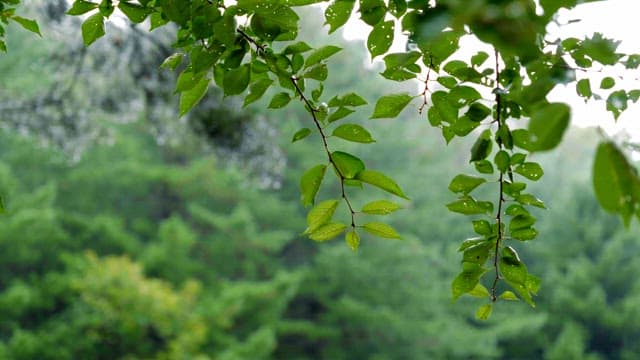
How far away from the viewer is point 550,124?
0.26 m

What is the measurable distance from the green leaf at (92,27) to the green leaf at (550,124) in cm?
37

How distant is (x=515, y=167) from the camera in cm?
53

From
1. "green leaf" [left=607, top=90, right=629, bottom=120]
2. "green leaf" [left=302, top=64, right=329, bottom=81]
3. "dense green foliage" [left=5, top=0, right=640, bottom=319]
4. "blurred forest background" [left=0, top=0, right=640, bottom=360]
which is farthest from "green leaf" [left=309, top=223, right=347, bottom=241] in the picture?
"blurred forest background" [left=0, top=0, right=640, bottom=360]

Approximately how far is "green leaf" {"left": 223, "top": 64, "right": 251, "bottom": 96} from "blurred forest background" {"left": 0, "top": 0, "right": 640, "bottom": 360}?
3675mm

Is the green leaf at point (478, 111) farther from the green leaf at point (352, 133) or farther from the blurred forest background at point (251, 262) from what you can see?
the blurred forest background at point (251, 262)

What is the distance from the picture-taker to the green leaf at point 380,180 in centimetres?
44

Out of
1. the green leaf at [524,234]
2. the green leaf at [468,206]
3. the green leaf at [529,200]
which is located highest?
the green leaf at [468,206]

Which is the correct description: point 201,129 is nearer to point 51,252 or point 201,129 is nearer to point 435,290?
point 51,252

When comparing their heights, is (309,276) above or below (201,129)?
below

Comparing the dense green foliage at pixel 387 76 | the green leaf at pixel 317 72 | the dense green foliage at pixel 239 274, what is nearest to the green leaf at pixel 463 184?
the dense green foliage at pixel 387 76

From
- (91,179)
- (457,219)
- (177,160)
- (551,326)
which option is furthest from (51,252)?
(551,326)

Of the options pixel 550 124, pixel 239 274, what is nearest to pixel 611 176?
pixel 550 124

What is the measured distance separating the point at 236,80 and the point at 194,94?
6cm

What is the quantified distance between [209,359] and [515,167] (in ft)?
16.0
